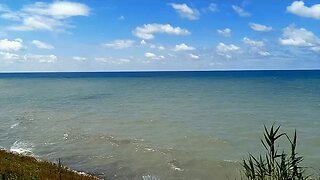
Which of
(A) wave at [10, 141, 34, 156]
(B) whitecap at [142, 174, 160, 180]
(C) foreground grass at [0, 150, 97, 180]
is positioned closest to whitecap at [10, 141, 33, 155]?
(A) wave at [10, 141, 34, 156]

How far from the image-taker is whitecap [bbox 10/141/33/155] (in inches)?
1121

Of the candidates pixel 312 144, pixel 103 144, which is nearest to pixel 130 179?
pixel 103 144

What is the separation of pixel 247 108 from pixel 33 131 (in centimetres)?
3019

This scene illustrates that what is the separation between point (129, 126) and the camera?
40.2 meters

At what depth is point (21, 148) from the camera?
3003 cm

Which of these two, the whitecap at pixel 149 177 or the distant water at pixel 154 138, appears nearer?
the whitecap at pixel 149 177

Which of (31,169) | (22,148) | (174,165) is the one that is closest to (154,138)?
(174,165)

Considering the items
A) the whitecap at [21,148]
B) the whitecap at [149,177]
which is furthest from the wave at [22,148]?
the whitecap at [149,177]

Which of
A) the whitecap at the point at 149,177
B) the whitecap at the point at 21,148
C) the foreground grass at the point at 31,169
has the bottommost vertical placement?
the whitecap at the point at 21,148

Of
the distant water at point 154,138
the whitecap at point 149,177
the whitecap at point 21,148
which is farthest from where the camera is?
the whitecap at point 21,148

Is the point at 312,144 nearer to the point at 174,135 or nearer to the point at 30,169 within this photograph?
the point at 174,135

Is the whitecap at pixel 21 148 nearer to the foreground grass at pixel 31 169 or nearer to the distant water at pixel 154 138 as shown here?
the distant water at pixel 154 138

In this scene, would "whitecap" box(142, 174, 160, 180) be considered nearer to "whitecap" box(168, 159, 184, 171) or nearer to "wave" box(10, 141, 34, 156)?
"whitecap" box(168, 159, 184, 171)

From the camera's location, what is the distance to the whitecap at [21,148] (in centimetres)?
2847
